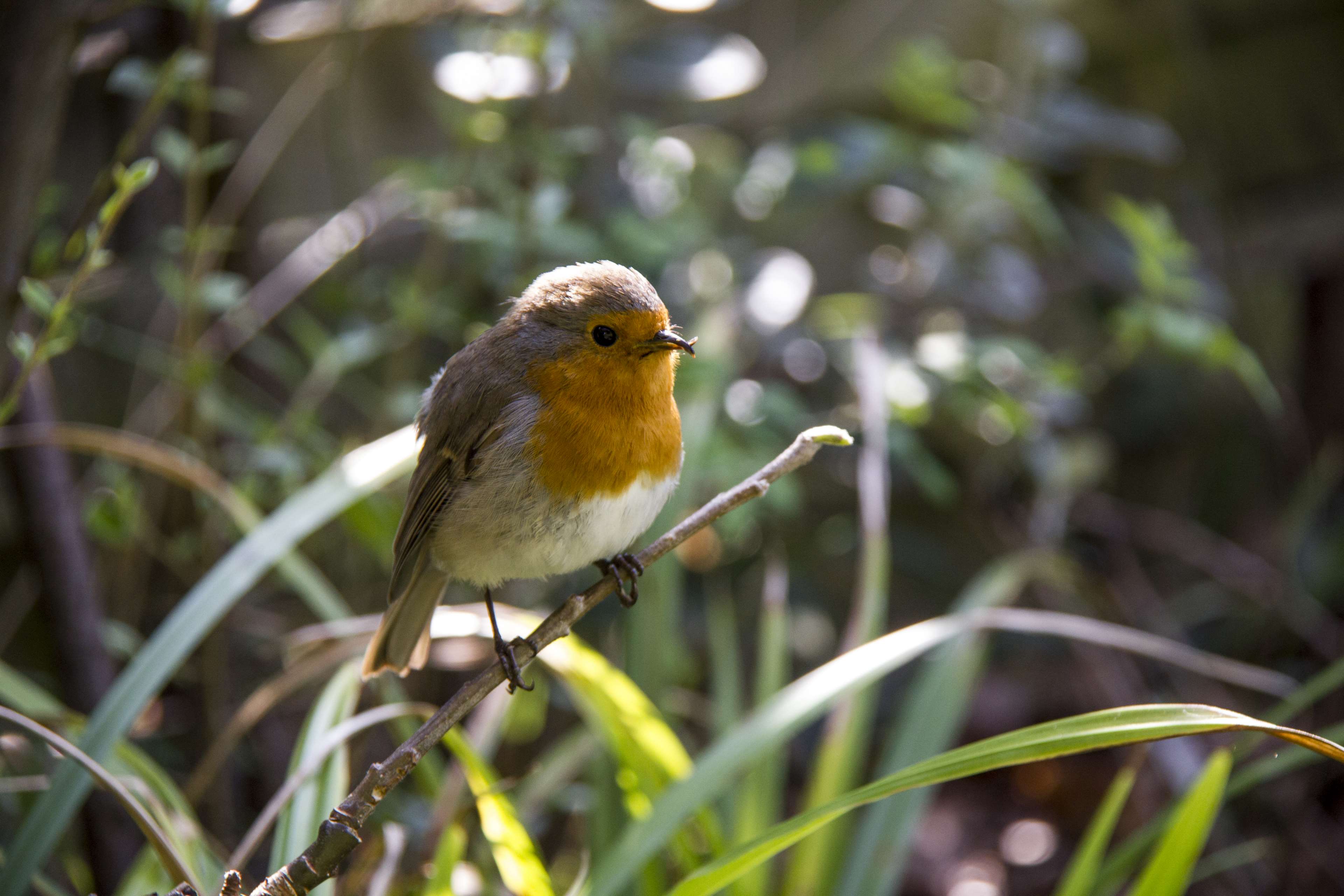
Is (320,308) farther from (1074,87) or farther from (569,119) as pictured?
(1074,87)

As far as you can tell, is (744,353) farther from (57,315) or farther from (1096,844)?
(57,315)

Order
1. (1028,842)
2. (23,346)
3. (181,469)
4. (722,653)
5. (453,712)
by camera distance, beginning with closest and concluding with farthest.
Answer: (453,712), (23,346), (181,469), (722,653), (1028,842)

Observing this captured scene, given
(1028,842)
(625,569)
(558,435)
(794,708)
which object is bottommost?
(1028,842)

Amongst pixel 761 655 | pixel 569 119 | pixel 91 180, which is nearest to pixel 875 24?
pixel 569 119

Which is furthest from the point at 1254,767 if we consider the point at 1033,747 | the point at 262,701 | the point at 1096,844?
the point at 262,701

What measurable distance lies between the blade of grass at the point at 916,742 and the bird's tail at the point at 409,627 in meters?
0.78

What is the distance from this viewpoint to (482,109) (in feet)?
7.31

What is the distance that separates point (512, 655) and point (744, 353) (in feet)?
4.10

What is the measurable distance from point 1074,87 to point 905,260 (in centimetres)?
128

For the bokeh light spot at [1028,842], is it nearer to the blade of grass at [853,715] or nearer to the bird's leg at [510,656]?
the blade of grass at [853,715]

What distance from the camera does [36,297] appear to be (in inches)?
44.0

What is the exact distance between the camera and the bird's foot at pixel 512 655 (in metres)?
1.10

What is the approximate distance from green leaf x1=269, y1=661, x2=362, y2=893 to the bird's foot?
9.8 inches

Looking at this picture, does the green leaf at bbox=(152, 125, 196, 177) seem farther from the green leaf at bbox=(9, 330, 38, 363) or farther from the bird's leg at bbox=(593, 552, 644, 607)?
the bird's leg at bbox=(593, 552, 644, 607)
